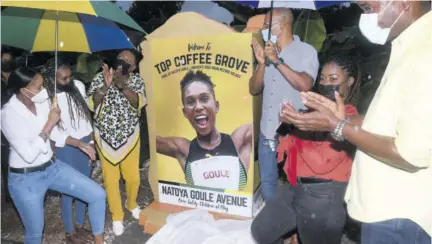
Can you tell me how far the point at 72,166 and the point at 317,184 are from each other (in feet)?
8.04

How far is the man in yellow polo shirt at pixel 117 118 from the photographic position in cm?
396

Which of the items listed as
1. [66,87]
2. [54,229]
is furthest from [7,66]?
[54,229]

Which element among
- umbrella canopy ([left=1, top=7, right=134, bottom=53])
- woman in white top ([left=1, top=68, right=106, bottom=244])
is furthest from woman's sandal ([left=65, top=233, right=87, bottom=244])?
umbrella canopy ([left=1, top=7, right=134, bottom=53])

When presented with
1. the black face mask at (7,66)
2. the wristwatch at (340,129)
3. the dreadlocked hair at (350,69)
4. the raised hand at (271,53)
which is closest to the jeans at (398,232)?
the wristwatch at (340,129)

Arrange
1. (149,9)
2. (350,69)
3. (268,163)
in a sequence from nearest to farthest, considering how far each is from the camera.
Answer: (350,69)
(268,163)
(149,9)

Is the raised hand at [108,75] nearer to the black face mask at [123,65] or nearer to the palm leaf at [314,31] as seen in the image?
the black face mask at [123,65]

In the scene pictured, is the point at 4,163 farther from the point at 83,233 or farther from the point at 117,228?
the point at 117,228

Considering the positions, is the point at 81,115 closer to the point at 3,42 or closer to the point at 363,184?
the point at 3,42

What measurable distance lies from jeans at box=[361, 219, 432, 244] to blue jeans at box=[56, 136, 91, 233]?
292 cm

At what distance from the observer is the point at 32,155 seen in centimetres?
309

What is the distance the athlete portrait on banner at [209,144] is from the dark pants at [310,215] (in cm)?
117

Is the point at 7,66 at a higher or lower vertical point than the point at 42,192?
higher

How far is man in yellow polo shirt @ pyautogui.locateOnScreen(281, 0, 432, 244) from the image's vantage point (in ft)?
5.31

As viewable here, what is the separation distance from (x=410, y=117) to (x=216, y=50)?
2502mm
